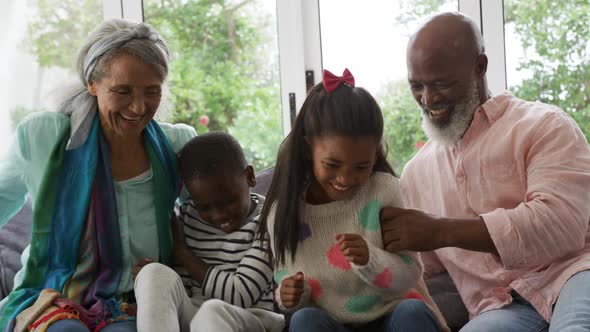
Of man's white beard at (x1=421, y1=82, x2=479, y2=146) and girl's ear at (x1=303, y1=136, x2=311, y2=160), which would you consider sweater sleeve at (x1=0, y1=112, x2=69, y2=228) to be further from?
man's white beard at (x1=421, y1=82, x2=479, y2=146)

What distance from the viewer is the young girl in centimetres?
198

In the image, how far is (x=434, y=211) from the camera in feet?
7.97

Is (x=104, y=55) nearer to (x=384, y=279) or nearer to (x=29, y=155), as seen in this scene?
(x=29, y=155)

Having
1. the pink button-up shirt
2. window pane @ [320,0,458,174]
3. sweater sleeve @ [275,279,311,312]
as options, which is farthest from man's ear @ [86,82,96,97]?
window pane @ [320,0,458,174]

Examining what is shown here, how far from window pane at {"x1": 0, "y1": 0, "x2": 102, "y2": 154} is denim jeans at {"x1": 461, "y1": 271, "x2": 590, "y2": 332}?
2617mm

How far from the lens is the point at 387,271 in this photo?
1992 mm

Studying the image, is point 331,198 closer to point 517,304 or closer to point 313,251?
point 313,251

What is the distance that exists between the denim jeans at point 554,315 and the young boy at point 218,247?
609 mm

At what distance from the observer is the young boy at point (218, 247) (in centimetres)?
216

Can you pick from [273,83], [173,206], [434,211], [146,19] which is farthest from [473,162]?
[146,19]

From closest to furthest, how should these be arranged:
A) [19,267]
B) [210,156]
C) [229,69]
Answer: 1. [210,156]
2. [19,267]
3. [229,69]

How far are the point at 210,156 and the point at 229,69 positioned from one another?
177cm

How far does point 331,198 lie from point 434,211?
450 millimetres

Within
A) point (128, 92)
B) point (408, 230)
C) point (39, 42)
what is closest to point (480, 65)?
point (408, 230)
